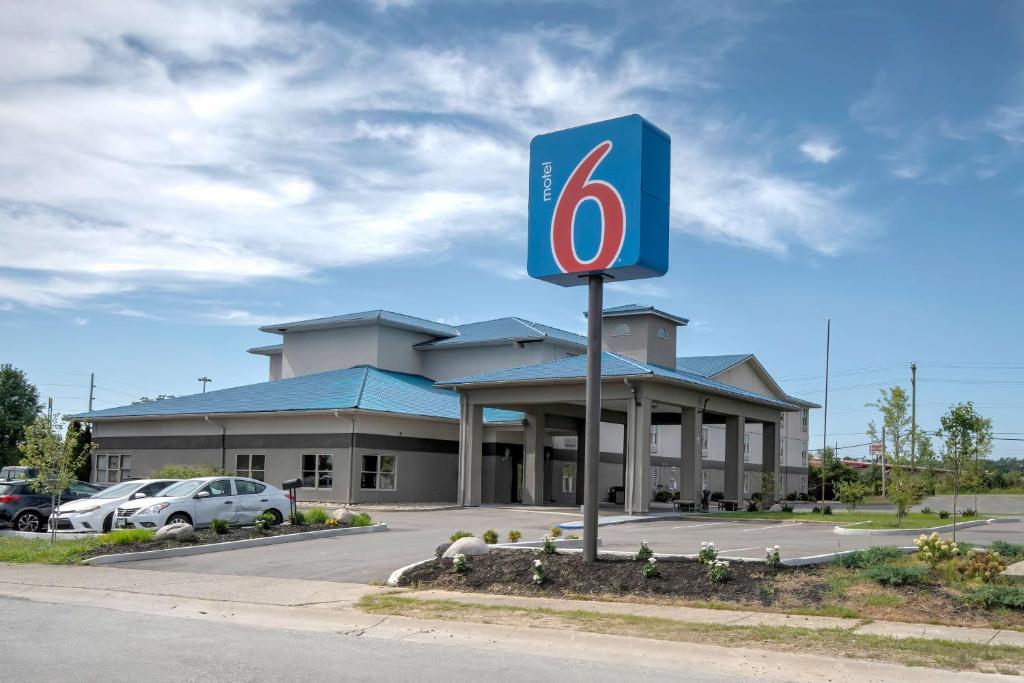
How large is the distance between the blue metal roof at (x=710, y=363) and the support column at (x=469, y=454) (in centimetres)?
1531

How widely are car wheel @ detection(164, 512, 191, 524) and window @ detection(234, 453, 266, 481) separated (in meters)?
18.4

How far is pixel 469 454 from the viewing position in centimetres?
3766

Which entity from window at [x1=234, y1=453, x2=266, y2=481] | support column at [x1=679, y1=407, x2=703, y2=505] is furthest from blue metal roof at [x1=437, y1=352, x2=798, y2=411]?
window at [x1=234, y1=453, x2=266, y2=481]

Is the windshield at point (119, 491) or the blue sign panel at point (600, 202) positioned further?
the windshield at point (119, 491)

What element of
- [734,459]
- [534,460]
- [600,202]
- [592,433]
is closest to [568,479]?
[534,460]

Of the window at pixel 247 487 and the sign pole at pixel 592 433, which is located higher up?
the sign pole at pixel 592 433

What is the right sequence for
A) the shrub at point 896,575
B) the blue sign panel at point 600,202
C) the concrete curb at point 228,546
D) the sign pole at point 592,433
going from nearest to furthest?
the shrub at point 896,575
the sign pole at point 592,433
the blue sign panel at point 600,202
the concrete curb at point 228,546

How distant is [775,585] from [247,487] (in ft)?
48.3

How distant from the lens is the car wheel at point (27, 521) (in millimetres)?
24375

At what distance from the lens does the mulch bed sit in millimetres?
18531

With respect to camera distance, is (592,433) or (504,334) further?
(504,334)

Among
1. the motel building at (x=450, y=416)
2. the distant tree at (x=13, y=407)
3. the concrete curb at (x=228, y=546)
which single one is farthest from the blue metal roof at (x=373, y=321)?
the distant tree at (x=13, y=407)

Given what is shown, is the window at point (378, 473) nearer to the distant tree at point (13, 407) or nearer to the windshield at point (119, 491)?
the windshield at point (119, 491)

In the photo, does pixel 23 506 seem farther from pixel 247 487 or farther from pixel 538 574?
pixel 538 574
